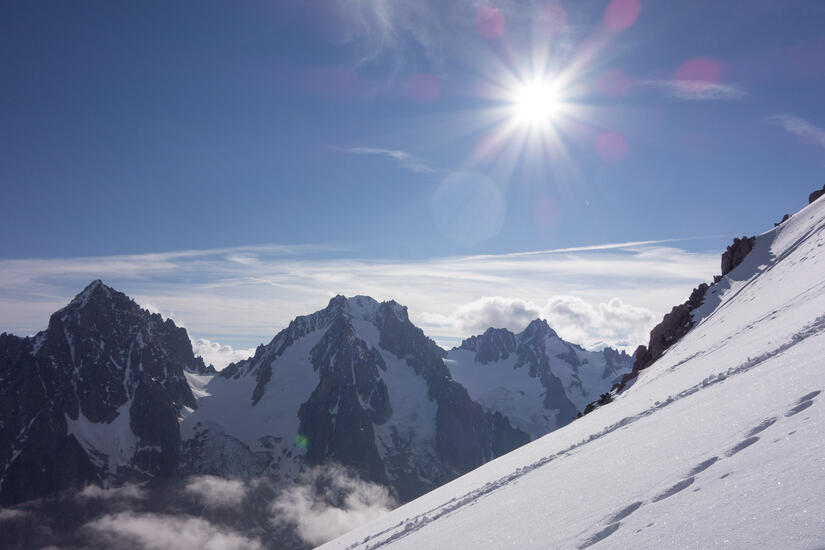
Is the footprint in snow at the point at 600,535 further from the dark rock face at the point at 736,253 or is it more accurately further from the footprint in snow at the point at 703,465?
the dark rock face at the point at 736,253

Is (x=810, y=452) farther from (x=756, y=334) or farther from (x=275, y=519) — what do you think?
(x=275, y=519)

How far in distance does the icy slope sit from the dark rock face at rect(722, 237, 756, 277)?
32.4m

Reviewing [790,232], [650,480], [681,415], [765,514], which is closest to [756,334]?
[681,415]

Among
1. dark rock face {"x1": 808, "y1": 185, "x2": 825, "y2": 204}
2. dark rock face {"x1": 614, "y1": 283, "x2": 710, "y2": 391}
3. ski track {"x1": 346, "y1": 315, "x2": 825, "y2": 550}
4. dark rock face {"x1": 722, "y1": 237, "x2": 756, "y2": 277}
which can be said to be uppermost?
dark rock face {"x1": 808, "y1": 185, "x2": 825, "y2": 204}

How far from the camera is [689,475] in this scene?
26.0 feet

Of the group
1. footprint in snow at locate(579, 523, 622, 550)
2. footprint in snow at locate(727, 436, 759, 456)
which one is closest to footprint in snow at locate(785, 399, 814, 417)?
footprint in snow at locate(727, 436, 759, 456)

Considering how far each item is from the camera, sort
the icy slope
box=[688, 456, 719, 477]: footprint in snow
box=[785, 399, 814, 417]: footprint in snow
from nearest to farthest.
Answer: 1. the icy slope
2. box=[688, 456, 719, 477]: footprint in snow
3. box=[785, 399, 814, 417]: footprint in snow

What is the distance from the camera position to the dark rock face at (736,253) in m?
49.2

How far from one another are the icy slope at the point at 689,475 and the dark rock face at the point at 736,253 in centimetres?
3239

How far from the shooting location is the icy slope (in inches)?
226

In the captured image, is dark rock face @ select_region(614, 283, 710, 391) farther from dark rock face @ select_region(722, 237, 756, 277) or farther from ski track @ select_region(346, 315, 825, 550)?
ski track @ select_region(346, 315, 825, 550)

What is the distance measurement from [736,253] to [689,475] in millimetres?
52810

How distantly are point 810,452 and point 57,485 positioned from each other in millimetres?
249212

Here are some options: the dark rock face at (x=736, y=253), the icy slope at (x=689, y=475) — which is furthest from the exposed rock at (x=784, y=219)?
the icy slope at (x=689, y=475)
